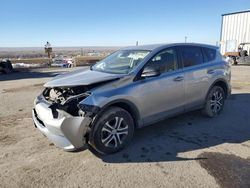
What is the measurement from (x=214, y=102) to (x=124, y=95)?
2788mm

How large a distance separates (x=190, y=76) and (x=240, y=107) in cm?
259

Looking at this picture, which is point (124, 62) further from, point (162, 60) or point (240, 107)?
point (240, 107)

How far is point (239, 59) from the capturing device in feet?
73.8

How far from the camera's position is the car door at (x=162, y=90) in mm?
4191

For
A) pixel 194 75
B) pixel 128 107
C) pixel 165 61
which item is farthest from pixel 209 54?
pixel 128 107

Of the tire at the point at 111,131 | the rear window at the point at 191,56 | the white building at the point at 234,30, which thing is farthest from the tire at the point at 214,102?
the white building at the point at 234,30

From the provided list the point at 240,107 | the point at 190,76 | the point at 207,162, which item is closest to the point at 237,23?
the point at 240,107

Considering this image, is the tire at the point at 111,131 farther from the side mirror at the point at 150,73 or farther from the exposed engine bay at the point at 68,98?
the side mirror at the point at 150,73

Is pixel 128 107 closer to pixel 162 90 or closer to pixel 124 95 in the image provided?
pixel 124 95

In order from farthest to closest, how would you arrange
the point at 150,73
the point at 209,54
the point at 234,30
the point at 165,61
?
1. the point at 234,30
2. the point at 209,54
3. the point at 165,61
4. the point at 150,73

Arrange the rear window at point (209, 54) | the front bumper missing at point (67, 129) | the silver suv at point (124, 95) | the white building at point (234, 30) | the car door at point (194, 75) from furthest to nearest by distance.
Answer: the white building at point (234, 30), the rear window at point (209, 54), the car door at point (194, 75), the silver suv at point (124, 95), the front bumper missing at point (67, 129)

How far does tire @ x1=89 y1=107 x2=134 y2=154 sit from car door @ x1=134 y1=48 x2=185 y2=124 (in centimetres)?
37

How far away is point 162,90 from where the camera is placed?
4.43 metres

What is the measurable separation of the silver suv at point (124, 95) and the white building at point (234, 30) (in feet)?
68.4
